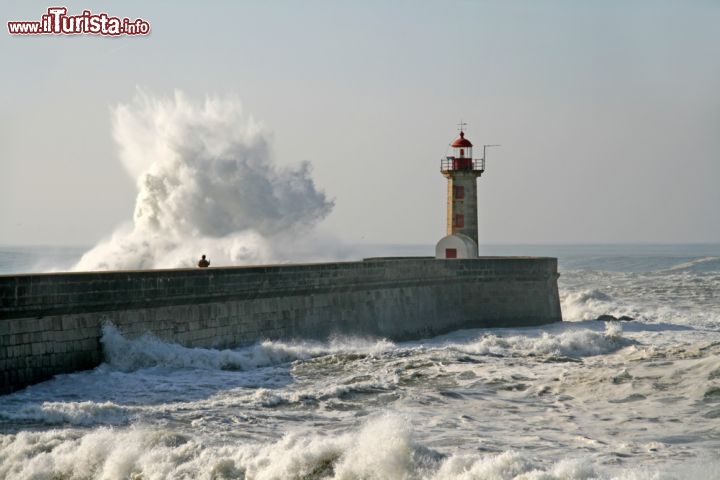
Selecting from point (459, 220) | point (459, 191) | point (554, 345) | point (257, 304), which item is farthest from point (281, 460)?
point (459, 191)

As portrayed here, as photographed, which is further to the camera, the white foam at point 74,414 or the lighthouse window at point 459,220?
the lighthouse window at point 459,220

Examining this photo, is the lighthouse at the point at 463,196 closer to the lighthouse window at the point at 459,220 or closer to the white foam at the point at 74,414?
the lighthouse window at the point at 459,220

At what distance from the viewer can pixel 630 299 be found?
97.6 ft

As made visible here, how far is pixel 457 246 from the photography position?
75.3 ft

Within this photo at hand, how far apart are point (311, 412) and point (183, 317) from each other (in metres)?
3.73

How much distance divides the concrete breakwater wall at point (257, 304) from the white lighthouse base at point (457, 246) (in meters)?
1.81

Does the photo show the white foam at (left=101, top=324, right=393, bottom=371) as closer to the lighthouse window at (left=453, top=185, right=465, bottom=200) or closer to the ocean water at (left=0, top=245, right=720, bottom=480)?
the ocean water at (left=0, top=245, right=720, bottom=480)

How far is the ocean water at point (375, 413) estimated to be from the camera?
796cm

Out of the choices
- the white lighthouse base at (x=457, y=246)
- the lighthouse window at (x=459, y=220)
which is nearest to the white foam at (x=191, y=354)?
the white lighthouse base at (x=457, y=246)

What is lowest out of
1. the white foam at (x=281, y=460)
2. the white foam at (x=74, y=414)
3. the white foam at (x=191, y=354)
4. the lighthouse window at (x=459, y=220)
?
the white foam at (x=281, y=460)

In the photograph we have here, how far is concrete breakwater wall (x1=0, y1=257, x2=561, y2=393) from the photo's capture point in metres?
11.2

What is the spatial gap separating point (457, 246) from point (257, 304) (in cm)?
895

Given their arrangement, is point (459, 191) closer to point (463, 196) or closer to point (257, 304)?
point (463, 196)

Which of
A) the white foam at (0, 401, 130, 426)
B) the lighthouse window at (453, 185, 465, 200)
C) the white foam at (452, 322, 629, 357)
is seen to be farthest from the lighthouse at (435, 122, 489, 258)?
the white foam at (0, 401, 130, 426)
